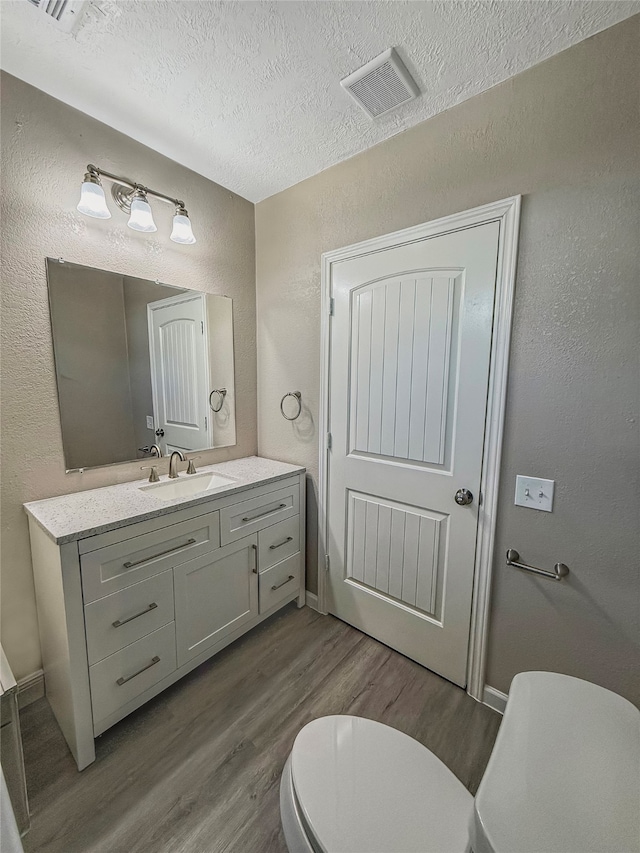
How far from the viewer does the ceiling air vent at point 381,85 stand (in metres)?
1.28

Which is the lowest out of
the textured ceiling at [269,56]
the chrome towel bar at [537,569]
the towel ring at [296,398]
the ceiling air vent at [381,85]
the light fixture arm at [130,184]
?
the chrome towel bar at [537,569]

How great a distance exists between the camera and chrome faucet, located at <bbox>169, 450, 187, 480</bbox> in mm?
1916

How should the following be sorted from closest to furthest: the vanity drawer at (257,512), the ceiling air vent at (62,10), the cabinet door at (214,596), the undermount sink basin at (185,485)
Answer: the ceiling air vent at (62,10), the cabinet door at (214,596), the vanity drawer at (257,512), the undermount sink basin at (185,485)

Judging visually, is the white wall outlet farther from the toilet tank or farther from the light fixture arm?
the light fixture arm

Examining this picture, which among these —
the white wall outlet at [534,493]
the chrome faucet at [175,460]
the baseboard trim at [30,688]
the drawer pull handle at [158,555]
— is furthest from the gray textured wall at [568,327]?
the baseboard trim at [30,688]

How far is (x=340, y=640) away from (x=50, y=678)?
4.43 feet

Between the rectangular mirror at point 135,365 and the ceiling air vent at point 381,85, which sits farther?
the rectangular mirror at point 135,365

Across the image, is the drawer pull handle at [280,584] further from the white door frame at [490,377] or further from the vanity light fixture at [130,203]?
the vanity light fixture at [130,203]

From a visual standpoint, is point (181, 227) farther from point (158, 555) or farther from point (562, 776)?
point (562, 776)

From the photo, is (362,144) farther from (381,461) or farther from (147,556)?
(147,556)

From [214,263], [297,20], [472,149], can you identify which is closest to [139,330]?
[214,263]

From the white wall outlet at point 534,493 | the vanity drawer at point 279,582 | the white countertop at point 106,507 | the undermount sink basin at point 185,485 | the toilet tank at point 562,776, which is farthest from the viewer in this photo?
the vanity drawer at point 279,582

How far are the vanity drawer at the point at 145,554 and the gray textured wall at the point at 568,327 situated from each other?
4.32 feet

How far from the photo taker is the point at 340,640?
6.37 ft
